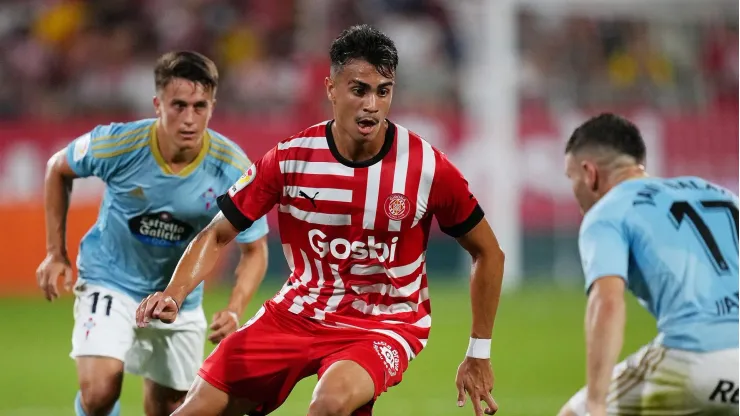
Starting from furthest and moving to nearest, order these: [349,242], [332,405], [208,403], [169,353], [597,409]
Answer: [169,353], [349,242], [208,403], [332,405], [597,409]

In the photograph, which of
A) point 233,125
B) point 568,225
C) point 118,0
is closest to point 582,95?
point 568,225

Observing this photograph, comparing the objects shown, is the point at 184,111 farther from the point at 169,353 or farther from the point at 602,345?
the point at 602,345

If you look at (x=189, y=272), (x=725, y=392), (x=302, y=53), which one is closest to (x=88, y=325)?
(x=189, y=272)

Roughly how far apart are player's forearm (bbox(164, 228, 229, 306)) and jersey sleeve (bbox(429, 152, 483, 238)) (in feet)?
3.49

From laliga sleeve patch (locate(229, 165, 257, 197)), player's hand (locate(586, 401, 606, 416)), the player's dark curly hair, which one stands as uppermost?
the player's dark curly hair

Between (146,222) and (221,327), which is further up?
(146,222)

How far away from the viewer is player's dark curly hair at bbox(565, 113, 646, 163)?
5.61m

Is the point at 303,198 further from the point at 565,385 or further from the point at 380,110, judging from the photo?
the point at 565,385

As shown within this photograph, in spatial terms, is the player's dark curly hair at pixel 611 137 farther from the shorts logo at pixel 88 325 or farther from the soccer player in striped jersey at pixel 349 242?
the shorts logo at pixel 88 325

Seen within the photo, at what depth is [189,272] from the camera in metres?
5.32

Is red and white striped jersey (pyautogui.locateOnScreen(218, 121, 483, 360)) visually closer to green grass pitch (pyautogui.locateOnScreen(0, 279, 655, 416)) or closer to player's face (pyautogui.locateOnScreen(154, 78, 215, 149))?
player's face (pyautogui.locateOnScreen(154, 78, 215, 149))

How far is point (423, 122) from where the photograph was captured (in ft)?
57.8

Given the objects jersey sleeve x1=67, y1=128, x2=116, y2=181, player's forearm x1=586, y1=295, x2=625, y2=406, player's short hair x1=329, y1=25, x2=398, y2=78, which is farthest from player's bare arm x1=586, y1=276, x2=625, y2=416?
jersey sleeve x1=67, y1=128, x2=116, y2=181

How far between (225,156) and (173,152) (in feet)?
1.03
